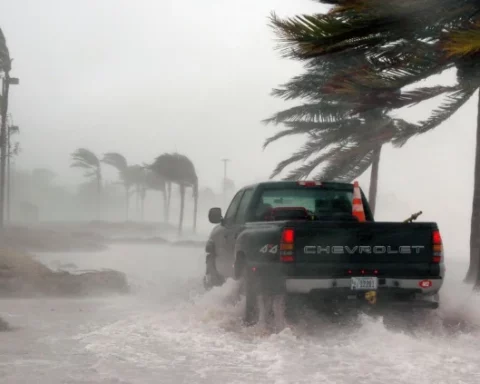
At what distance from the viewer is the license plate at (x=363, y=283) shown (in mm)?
7805

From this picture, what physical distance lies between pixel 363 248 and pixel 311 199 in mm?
1900

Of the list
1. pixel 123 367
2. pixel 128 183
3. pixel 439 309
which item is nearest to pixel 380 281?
pixel 439 309

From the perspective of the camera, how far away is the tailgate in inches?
305

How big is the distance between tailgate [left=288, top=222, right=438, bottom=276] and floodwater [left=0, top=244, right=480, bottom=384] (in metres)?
0.66

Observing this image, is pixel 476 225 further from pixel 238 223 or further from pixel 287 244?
pixel 287 244

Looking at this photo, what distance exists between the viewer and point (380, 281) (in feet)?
25.9

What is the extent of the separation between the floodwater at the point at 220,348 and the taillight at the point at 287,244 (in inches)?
32.2

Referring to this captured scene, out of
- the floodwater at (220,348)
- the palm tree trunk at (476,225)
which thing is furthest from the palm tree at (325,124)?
the floodwater at (220,348)

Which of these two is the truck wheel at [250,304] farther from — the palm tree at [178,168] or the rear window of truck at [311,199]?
the palm tree at [178,168]

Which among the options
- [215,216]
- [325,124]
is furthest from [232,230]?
[325,124]

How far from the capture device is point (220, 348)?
7.38 meters

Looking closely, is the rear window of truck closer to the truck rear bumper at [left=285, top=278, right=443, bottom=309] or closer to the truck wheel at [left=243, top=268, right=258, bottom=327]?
the truck wheel at [left=243, top=268, right=258, bottom=327]

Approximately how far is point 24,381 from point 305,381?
235 centimetres

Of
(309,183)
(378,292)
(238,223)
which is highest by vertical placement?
(309,183)
